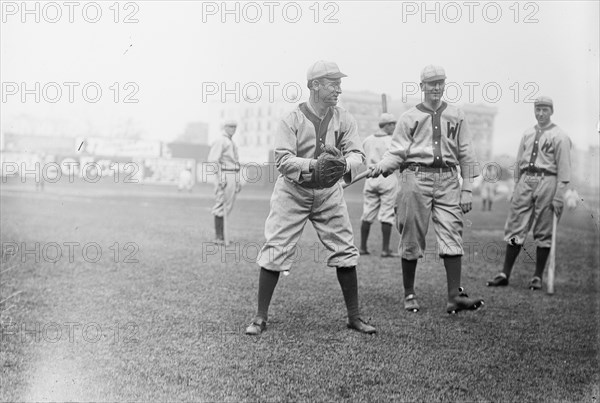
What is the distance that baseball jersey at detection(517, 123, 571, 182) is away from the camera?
6680mm

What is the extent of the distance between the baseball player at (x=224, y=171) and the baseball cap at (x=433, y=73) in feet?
16.6

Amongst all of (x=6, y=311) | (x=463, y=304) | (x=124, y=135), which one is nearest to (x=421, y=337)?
(x=463, y=304)

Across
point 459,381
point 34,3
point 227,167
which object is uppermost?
point 34,3

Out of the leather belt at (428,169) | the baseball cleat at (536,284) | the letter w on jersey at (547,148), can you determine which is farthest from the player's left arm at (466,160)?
the baseball cleat at (536,284)

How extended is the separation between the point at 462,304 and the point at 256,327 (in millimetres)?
1655

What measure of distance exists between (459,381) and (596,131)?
2400 mm

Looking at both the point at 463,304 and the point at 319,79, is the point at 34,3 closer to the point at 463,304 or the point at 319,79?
the point at 319,79

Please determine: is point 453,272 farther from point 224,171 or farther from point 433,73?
point 224,171

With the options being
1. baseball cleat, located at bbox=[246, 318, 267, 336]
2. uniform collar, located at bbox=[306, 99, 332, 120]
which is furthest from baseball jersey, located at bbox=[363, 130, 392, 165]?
baseball cleat, located at bbox=[246, 318, 267, 336]

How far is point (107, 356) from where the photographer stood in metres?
4.05

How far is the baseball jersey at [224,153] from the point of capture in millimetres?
10157

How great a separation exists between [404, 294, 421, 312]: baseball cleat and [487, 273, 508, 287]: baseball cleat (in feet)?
5.39

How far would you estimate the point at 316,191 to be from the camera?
474 cm

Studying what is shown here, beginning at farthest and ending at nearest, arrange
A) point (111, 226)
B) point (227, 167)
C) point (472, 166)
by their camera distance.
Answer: point (111, 226)
point (227, 167)
point (472, 166)
